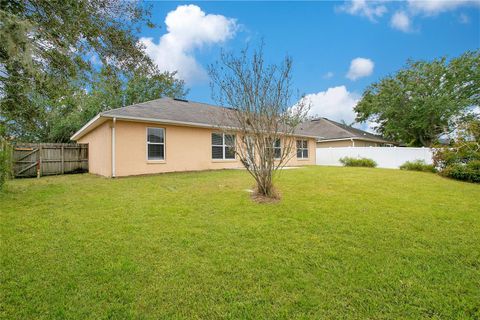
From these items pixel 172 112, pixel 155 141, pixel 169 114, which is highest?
pixel 172 112

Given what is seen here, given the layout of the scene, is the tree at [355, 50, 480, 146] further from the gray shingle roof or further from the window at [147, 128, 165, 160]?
the window at [147, 128, 165, 160]

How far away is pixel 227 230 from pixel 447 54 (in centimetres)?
2527

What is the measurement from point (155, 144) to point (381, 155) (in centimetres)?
1555

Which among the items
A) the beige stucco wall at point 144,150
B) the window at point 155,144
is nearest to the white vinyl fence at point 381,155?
the beige stucco wall at point 144,150

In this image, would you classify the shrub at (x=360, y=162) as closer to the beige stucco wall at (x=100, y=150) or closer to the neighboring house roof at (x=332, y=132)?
the neighboring house roof at (x=332, y=132)

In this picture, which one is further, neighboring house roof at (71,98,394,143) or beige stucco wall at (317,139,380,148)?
beige stucco wall at (317,139,380,148)

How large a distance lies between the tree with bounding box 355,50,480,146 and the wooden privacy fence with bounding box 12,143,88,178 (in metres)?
24.1

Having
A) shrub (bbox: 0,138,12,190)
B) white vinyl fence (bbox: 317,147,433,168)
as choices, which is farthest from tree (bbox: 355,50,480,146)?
→ shrub (bbox: 0,138,12,190)

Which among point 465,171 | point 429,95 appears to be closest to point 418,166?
point 465,171

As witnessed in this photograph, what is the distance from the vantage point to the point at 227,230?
3725 mm

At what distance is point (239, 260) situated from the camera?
2.79 m

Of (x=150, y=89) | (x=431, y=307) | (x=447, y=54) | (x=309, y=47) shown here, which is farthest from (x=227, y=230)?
(x=447, y=54)

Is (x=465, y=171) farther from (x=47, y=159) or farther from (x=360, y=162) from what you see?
(x=47, y=159)

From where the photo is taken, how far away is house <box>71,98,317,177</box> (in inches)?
379
